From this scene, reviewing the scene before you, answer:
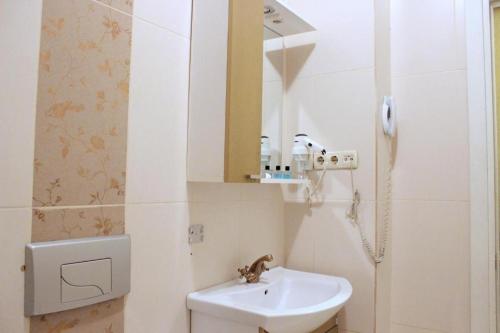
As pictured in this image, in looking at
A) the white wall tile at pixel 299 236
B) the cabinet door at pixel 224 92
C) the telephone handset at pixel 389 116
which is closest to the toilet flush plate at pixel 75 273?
the cabinet door at pixel 224 92

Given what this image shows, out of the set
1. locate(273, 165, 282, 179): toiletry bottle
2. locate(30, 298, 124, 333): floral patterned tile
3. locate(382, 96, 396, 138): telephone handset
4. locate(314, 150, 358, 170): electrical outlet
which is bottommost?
locate(30, 298, 124, 333): floral patterned tile

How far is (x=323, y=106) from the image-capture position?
188 centimetres

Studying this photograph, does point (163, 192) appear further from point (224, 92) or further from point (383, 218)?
point (383, 218)

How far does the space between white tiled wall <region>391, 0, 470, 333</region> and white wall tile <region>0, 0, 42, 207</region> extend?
4.93 ft

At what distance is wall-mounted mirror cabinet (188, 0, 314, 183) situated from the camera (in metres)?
1.31

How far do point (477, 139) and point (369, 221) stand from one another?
57cm

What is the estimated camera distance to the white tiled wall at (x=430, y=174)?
1.67m

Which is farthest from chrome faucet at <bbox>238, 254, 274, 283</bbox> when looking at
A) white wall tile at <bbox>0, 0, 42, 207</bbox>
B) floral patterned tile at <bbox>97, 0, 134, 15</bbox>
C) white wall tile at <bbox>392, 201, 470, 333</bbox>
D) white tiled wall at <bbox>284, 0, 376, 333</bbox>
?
floral patterned tile at <bbox>97, 0, 134, 15</bbox>

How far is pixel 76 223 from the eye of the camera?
1043mm

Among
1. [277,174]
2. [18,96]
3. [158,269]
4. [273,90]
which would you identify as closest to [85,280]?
[158,269]

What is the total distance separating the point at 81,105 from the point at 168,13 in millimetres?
476

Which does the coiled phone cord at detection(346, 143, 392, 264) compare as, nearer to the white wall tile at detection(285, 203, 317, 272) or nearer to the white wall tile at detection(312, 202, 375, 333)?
the white wall tile at detection(312, 202, 375, 333)

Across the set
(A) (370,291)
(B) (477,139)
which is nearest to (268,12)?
(B) (477,139)

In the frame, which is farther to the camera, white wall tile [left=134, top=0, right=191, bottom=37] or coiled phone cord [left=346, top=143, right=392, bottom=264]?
coiled phone cord [left=346, top=143, right=392, bottom=264]
